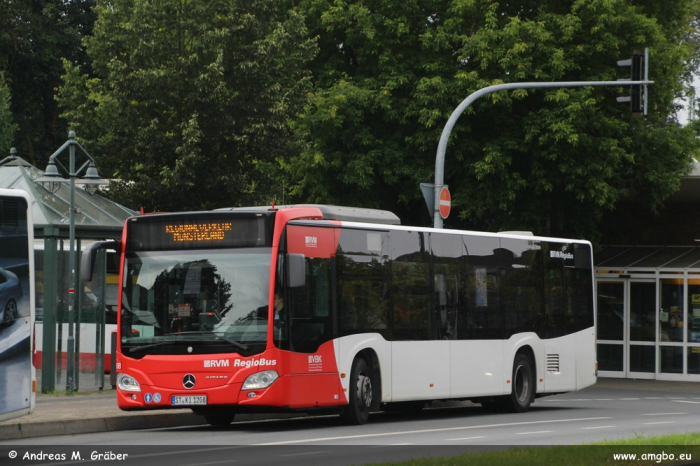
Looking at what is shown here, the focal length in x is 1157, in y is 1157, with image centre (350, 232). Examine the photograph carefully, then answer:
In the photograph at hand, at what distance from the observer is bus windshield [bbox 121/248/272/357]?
15125 millimetres

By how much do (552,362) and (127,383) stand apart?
29.9 ft

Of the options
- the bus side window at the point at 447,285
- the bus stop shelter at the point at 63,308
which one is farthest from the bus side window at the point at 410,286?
the bus stop shelter at the point at 63,308

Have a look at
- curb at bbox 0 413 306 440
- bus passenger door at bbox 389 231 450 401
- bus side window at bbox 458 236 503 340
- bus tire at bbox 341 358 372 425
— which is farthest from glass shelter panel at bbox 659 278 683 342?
bus tire at bbox 341 358 372 425

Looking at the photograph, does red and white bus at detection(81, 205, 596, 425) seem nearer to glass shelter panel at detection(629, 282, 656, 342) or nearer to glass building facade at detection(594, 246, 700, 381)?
glass building facade at detection(594, 246, 700, 381)

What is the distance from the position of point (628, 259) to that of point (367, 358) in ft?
66.6

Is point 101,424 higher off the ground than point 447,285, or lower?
lower

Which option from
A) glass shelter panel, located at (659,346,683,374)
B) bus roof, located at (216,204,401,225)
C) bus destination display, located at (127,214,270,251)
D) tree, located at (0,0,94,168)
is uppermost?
tree, located at (0,0,94,168)

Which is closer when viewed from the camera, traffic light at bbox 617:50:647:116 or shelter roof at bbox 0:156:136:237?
traffic light at bbox 617:50:647:116

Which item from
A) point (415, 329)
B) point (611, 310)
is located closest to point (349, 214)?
point (415, 329)

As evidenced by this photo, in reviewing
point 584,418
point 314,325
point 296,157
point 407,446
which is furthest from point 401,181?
point 407,446

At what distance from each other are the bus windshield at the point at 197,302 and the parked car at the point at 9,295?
9.76 ft

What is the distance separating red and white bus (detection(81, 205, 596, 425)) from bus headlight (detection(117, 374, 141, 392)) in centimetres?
2

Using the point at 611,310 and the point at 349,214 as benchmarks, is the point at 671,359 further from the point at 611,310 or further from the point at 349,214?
the point at 349,214

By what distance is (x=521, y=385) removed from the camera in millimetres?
20969
